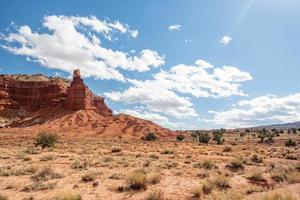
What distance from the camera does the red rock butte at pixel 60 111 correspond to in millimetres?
91500

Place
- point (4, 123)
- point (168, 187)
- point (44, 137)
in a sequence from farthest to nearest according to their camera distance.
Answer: point (4, 123) < point (44, 137) < point (168, 187)

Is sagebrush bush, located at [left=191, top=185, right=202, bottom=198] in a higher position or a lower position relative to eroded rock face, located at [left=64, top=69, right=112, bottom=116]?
lower

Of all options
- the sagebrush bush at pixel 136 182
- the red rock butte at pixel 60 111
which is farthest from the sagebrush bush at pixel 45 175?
the red rock butte at pixel 60 111

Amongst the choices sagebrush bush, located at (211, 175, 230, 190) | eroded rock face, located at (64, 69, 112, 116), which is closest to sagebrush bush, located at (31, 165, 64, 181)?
sagebrush bush, located at (211, 175, 230, 190)

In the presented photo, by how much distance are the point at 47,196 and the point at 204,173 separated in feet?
31.3

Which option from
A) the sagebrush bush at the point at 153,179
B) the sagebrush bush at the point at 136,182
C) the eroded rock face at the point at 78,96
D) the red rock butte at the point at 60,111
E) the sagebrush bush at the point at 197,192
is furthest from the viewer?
the eroded rock face at the point at 78,96

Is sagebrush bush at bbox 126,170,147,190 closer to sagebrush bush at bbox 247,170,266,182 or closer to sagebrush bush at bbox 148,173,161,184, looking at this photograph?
sagebrush bush at bbox 148,173,161,184

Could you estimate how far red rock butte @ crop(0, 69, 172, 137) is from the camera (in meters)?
91.5

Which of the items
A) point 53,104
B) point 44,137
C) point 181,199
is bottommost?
point 181,199

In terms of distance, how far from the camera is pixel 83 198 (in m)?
12.1

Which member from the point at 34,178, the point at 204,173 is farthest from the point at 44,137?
the point at 204,173

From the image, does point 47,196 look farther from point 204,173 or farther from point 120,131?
point 120,131

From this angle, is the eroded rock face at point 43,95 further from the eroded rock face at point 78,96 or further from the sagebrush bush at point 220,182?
the sagebrush bush at point 220,182

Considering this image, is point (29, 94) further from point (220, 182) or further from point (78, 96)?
point (220, 182)
